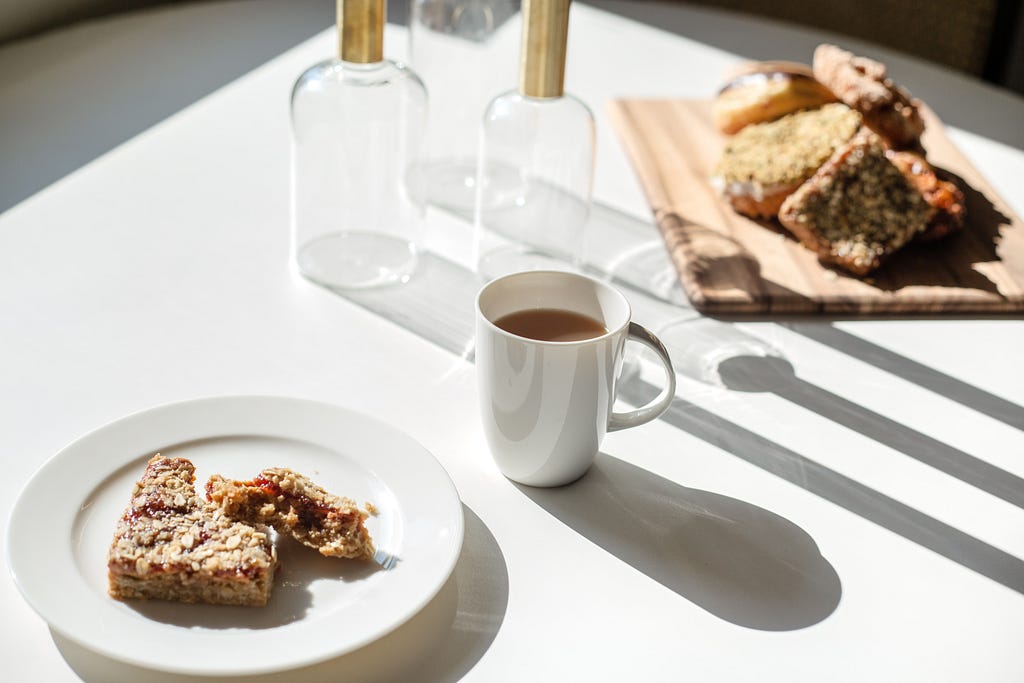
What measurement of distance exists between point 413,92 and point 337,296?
8.7 inches

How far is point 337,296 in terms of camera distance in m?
1.03

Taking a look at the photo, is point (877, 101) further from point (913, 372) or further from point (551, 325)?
point (551, 325)

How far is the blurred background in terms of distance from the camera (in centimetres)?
132

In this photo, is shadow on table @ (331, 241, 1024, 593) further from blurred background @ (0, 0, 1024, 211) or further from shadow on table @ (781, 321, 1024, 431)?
blurred background @ (0, 0, 1024, 211)

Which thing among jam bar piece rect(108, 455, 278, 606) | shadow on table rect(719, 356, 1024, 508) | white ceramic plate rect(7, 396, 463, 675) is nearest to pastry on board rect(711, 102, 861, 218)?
shadow on table rect(719, 356, 1024, 508)

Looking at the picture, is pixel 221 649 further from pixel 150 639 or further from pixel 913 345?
pixel 913 345

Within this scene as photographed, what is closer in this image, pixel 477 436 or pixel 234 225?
pixel 477 436

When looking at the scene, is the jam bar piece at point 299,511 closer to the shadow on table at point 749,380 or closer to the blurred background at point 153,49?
the shadow on table at point 749,380

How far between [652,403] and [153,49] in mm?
1165

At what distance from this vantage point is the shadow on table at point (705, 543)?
0.71 meters

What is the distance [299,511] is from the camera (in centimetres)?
68

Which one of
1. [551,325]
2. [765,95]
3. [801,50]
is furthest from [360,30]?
[801,50]

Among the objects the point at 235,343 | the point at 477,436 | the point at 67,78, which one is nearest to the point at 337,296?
the point at 235,343

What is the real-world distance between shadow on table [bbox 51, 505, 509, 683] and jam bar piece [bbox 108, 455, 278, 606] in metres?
0.04
